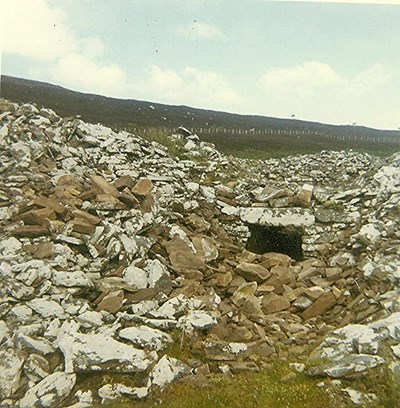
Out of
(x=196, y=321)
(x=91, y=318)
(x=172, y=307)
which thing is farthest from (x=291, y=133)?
(x=91, y=318)

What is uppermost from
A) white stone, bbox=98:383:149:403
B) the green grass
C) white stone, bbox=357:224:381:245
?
the green grass

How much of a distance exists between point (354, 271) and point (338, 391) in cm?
285

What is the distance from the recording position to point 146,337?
4441 millimetres

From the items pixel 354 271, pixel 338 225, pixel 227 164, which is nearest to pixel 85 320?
pixel 354 271

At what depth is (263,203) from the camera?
26.5 feet

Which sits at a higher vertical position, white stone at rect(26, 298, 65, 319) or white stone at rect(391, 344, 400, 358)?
white stone at rect(391, 344, 400, 358)

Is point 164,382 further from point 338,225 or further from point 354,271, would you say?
point 338,225

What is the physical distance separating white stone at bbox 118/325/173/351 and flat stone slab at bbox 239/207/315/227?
3.77 m

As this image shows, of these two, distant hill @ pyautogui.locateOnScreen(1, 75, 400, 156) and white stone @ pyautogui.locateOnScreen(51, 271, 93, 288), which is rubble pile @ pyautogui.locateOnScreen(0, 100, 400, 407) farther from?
distant hill @ pyautogui.locateOnScreen(1, 75, 400, 156)

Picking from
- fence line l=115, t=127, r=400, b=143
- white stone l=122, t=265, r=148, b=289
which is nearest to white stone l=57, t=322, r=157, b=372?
white stone l=122, t=265, r=148, b=289

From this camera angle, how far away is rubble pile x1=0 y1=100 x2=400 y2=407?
416 centimetres

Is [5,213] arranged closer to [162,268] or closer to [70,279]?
[70,279]

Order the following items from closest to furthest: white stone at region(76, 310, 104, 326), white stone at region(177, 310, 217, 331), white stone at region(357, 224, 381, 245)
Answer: white stone at region(76, 310, 104, 326)
white stone at region(177, 310, 217, 331)
white stone at region(357, 224, 381, 245)

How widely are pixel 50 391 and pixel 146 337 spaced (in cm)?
115
